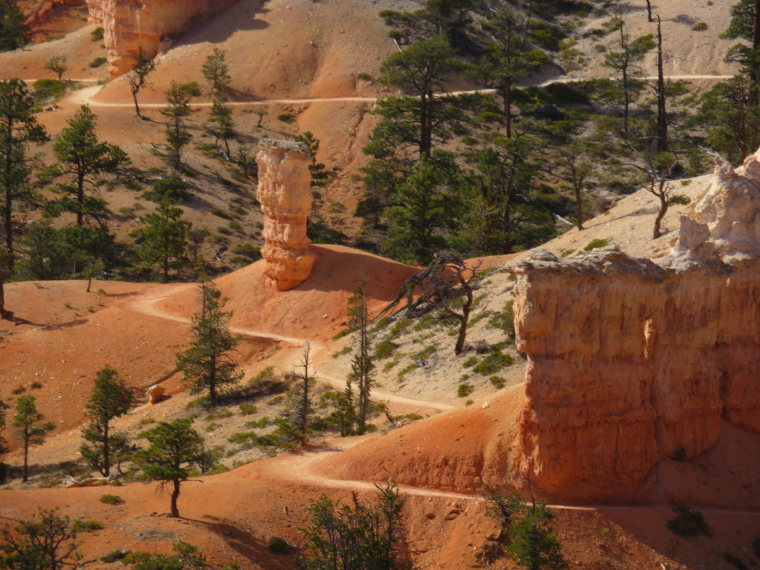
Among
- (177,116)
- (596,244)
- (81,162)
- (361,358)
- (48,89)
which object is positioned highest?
(48,89)

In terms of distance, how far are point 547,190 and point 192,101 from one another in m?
A: 38.2

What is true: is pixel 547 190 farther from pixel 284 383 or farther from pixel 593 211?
pixel 284 383

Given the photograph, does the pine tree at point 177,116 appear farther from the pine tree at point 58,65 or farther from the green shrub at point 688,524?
the green shrub at point 688,524

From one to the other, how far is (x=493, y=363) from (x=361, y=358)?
582 cm

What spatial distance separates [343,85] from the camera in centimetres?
10212

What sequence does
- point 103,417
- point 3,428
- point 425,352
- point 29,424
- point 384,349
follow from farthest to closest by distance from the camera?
point 384,349, point 425,352, point 3,428, point 29,424, point 103,417

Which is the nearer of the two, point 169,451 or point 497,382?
point 169,451

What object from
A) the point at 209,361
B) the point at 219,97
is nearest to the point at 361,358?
the point at 209,361

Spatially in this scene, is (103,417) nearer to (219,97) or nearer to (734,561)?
(734,561)

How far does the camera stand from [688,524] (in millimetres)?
29703

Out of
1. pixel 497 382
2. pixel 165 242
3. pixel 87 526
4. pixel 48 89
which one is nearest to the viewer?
pixel 87 526

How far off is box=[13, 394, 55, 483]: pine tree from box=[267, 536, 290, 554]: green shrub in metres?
Answer: 17.7

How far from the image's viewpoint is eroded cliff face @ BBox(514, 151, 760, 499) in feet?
97.1

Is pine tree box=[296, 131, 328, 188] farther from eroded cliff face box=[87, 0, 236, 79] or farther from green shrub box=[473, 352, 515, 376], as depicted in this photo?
green shrub box=[473, 352, 515, 376]
